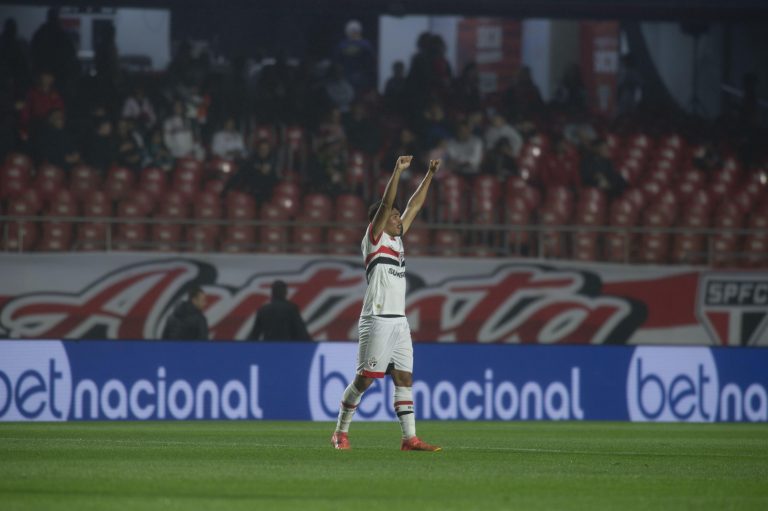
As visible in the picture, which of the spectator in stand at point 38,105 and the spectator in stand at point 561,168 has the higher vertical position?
the spectator in stand at point 38,105

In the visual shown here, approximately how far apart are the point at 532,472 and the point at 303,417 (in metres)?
9.06

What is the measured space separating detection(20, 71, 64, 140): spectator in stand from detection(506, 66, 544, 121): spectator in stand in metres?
→ 8.60

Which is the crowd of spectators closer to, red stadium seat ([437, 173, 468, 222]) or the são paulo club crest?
red stadium seat ([437, 173, 468, 222])

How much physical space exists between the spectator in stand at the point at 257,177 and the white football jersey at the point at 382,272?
12.4m

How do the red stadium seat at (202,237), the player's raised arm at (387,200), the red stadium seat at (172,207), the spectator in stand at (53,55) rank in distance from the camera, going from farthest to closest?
the spectator in stand at (53,55)
the red stadium seat at (172,207)
the red stadium seat at (202,237)
the player's raised arm at (387,200)

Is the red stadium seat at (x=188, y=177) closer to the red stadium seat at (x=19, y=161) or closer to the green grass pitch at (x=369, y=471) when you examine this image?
the red stadium seat at (x=19, y=161)

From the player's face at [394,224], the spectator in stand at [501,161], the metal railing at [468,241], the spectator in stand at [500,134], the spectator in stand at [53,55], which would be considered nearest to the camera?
the player's face at [394,224]

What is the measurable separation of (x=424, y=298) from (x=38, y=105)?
293 inches

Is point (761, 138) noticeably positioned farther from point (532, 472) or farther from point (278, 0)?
point (532, 472)

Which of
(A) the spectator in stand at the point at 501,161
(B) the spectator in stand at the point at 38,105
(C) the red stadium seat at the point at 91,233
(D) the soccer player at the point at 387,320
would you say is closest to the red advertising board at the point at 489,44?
(A) the spectator in stand at the point at 501,161

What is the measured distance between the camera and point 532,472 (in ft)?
34.2

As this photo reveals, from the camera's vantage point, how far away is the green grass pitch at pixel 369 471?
329 inches

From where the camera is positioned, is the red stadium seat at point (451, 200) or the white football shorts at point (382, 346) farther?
the red stadium seat at point (451, 200)

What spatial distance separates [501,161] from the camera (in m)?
25.7
